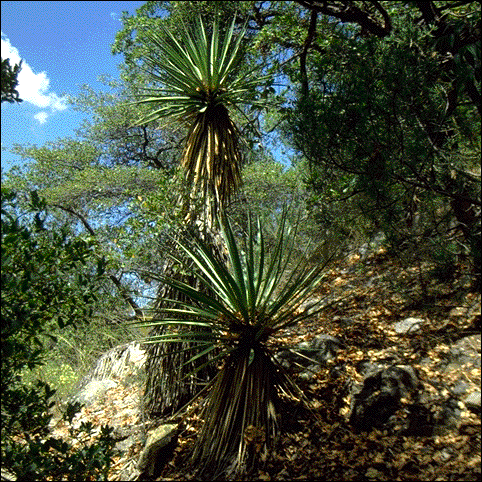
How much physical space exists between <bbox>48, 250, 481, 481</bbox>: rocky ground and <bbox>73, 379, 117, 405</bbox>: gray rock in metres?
0.34

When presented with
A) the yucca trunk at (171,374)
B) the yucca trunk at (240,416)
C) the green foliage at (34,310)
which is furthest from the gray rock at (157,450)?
the green foliage at (34,310)

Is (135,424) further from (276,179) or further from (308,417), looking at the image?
(276,179)

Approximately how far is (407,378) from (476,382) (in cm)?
53

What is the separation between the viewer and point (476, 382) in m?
3.72

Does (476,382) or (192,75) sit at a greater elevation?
(192,75)

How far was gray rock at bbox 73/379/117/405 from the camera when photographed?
6359mm

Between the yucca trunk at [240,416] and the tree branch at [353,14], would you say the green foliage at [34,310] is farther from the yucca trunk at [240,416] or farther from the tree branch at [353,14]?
the tree branch at [353,14]

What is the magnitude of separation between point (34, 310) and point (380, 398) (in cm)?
280

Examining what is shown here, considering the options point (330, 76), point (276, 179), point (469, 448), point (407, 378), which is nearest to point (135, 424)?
point (407, 378)

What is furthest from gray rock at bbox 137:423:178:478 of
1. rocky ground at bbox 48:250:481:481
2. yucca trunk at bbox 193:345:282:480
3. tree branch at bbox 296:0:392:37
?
tree branch at bbox 296:0:392:37

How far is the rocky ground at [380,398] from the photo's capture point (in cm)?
346

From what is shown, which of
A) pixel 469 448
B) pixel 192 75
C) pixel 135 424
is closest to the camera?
pixel 469 448

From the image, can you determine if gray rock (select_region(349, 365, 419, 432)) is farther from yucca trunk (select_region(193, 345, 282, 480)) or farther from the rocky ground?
yucca trunk (select_region(193, 345, 282, 480))

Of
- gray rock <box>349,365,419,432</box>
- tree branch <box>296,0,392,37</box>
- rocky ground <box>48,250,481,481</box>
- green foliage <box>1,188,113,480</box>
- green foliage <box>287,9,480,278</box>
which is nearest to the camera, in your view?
green foliage <box>1,188,113,480</box>
